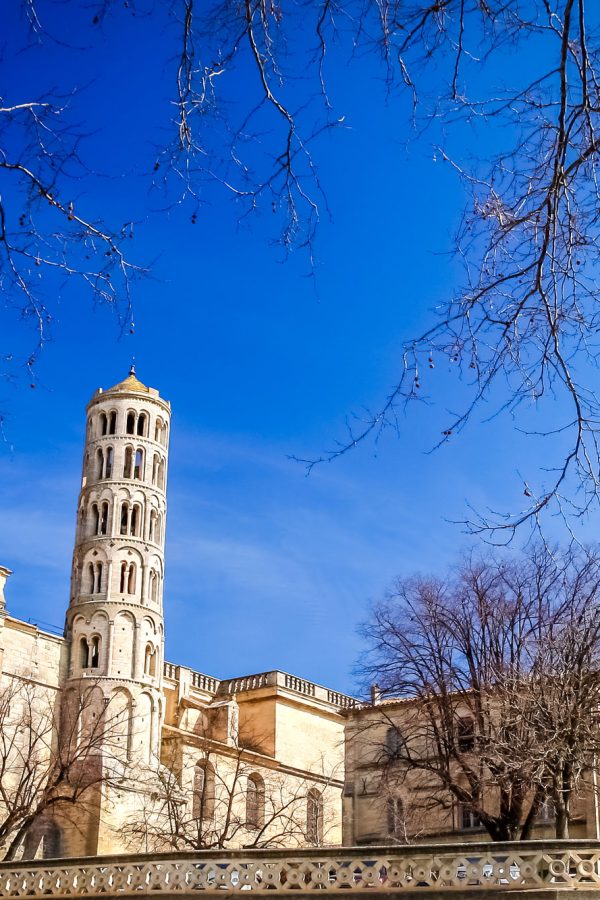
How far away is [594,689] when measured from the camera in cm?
2950

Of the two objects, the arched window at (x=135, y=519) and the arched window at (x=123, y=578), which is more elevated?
the arched window at (x=135, y=519)

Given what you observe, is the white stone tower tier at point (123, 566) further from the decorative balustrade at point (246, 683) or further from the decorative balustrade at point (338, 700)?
the decorative balustrade at point (338, 700)

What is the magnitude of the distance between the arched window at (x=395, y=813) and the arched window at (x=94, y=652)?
16025 mm

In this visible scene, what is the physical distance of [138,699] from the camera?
172ft

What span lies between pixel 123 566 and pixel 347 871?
1589 inches

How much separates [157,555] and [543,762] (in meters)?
33.8

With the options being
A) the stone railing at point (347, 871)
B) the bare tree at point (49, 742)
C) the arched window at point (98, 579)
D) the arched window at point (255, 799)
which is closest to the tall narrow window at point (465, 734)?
the bare tree at point (49, 742)

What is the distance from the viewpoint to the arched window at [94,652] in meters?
53.1

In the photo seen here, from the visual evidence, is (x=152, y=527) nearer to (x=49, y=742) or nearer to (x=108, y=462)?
(x=108, y=462)

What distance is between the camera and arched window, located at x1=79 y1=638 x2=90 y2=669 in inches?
2093

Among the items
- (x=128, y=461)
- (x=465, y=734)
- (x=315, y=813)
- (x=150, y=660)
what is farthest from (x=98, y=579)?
(x=465, y=734)

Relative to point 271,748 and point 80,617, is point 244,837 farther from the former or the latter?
point 80,617

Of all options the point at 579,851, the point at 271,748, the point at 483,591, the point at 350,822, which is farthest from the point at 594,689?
the point at 271,748

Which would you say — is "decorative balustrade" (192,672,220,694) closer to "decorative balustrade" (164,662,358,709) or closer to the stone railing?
"decorative balustrade" (164,662,358,709)
